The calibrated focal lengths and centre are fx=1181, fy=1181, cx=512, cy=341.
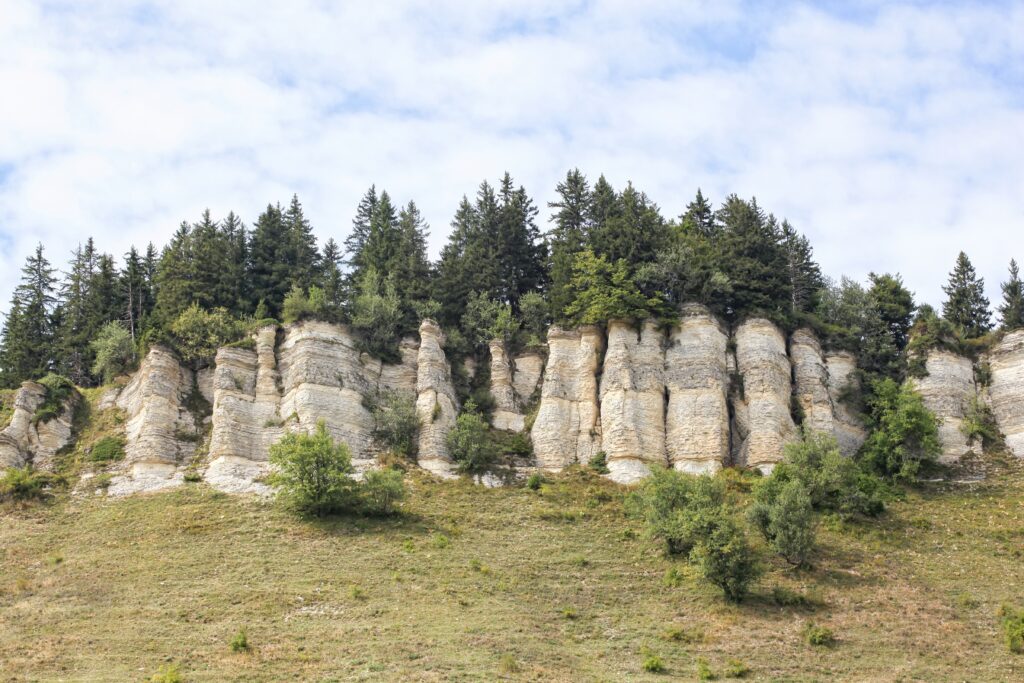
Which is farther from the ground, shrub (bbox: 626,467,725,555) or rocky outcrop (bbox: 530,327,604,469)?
rocky outcrop (bbox: 530,327,604,469)

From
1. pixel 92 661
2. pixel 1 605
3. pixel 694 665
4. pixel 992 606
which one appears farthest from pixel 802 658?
pixel 1 605

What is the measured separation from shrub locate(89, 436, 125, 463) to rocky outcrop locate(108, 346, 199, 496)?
0.42 m

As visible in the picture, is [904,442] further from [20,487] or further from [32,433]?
[32,433]

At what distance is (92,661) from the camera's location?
4503cm

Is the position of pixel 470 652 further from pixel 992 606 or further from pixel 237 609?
pixel 992 606

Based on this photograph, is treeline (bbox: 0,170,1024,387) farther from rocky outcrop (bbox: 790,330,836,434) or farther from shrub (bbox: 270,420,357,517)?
shrub (bbox: 270,420,357,517)

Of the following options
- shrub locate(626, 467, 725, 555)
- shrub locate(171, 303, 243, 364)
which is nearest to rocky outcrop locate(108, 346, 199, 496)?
shrub locate(171, 303, 243, 364)

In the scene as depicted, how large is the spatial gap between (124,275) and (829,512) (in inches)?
2192

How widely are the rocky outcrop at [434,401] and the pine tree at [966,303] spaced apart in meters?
36.3

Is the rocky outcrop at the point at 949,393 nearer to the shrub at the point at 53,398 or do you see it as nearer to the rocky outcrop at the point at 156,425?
the rocky outcrop at the point at 156,425

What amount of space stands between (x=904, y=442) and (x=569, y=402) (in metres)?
20.0

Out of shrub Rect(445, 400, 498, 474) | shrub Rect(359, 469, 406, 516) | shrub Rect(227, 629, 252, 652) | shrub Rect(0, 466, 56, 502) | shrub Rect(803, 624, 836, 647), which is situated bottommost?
shrub Rect(803, 624, 836, 647)

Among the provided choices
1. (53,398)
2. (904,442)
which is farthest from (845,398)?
(53,398)

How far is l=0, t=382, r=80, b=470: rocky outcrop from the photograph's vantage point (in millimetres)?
67000
